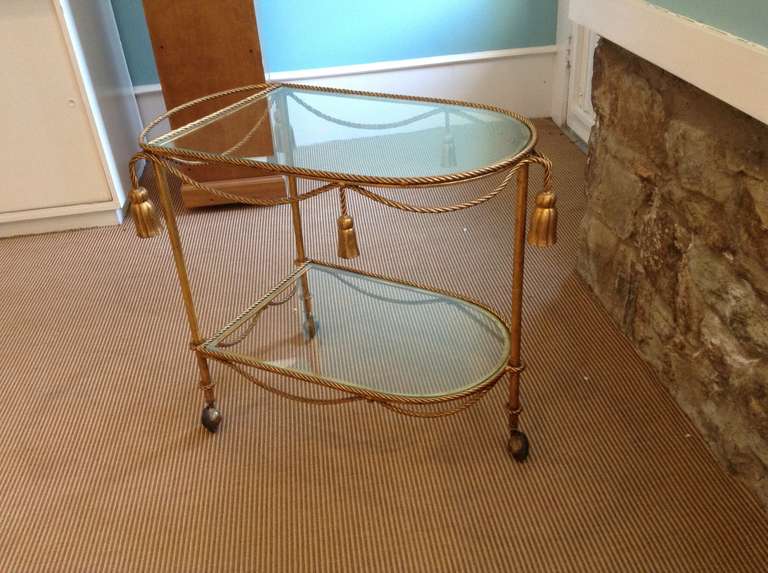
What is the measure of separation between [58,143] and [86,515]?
132cm

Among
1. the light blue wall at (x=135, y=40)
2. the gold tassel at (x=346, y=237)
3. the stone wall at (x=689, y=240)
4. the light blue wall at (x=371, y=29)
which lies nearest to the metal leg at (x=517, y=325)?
the gold tassel at (x=346, y=237)

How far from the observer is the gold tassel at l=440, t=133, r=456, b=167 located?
1160mm

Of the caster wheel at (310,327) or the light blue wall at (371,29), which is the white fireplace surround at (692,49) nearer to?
the caster wheel at (310,327)

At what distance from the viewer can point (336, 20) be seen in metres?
2.74

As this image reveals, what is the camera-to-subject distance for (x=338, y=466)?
57.2 inches

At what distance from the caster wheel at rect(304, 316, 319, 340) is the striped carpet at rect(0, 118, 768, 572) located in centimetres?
16

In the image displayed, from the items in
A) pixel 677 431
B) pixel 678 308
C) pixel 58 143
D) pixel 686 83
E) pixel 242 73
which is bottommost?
pixel 677 431

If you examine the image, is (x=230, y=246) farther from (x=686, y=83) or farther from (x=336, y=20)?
(x=686, y=83)

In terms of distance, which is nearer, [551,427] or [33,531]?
[33,531]

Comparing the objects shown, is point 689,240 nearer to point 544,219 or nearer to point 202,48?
point 544,219

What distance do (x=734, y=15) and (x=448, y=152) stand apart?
0.52 meters

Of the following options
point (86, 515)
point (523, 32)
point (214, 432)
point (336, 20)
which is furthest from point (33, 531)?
point (523, 32)

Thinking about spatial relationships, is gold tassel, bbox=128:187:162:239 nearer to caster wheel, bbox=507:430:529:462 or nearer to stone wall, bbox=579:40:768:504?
caster wheel, bbox=507:430:529:462

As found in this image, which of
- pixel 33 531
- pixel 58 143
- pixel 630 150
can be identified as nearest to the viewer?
pixel 33 531
